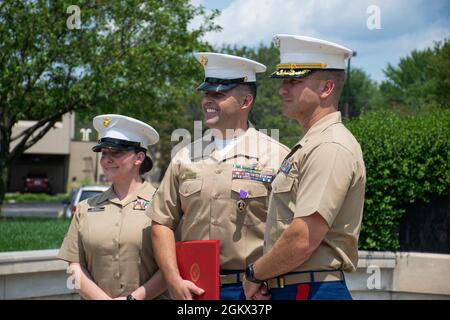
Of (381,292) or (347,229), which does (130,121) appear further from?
(381,292)

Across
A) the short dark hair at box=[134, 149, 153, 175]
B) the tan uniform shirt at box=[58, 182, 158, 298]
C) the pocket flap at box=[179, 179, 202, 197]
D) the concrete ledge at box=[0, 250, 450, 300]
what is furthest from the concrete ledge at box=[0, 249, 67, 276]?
the concrete ledge at box=[0, 250, 450, 300]

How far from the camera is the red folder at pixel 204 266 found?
3736 millimetres

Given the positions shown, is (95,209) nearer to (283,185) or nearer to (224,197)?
(224,197)

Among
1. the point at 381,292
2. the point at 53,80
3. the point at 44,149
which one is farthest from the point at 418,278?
the point at 44,149

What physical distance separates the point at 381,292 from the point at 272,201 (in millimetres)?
4597

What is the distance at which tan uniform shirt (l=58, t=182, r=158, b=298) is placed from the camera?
429 cm

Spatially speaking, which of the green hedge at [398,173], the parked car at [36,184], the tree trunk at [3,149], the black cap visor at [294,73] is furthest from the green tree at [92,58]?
the parked car at [36,184]

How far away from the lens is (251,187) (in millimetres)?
3990

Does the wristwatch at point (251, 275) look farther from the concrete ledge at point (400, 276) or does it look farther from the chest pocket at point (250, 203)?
the concrete ledge at point (400, 276)

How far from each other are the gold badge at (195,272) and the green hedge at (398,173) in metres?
4.47

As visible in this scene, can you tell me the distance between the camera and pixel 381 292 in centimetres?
770

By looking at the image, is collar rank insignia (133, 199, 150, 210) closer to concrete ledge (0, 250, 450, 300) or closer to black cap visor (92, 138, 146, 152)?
black cap visor (92, 138, 146, 152)

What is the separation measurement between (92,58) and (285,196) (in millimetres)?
15979

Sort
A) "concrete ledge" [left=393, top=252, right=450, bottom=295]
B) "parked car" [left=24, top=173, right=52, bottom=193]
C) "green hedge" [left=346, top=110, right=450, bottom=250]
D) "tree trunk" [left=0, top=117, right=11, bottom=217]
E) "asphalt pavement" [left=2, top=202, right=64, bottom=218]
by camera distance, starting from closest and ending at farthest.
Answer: "concrete ledge" [left=393, top=252, right=450, bottom=295] → "green hedge" [left=346, top=110, right=450, bottom=250] → "tree trunk" [left=0, top=117, right=11, bottom=217] → "asphalt pavement" [left=2, top=202, right=64, bottom=218] → "parked car" [left=24, top=173, right=52, bottom=193]
